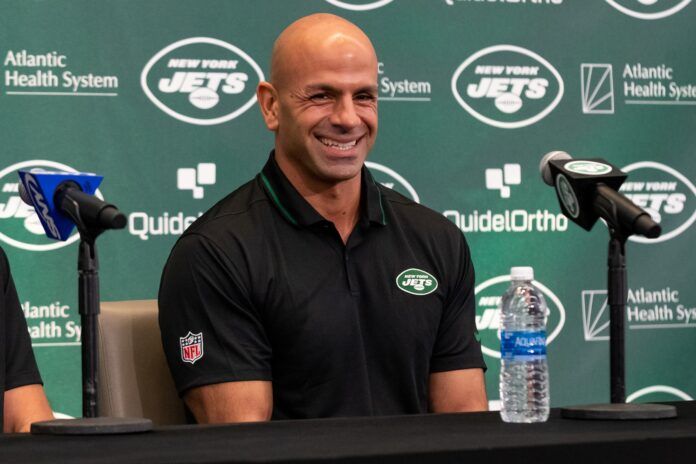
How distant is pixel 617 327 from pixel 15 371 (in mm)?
1229

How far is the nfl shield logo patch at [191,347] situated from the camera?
2619 millimetres

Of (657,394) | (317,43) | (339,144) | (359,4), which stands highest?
(359,4)

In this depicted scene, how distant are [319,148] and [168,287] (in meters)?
0.49

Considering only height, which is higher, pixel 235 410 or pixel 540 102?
pixel 540 102

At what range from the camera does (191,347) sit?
2631 millimetres

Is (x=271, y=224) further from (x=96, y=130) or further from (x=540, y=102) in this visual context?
(x=540, y=102)

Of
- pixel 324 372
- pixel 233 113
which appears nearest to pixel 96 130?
pixel 233 113

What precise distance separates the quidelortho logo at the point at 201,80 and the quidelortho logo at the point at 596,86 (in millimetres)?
1071

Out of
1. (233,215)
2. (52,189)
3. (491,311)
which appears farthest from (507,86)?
(52,189)

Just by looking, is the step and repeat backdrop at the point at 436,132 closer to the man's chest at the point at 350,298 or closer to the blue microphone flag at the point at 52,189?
the man's chest at the point at 350,298

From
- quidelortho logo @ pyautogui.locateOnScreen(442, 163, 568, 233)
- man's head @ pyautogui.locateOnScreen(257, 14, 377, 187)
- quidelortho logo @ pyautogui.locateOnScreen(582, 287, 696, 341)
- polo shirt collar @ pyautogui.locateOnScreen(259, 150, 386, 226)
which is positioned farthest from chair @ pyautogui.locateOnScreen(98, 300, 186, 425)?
quidelortho logo @ pyautogui.locateOnScreen(582, 287, 696, 341)

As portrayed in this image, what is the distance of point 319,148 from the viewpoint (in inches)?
114

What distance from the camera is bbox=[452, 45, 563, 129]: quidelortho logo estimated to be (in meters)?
3.94

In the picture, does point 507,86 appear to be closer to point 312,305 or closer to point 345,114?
point 345,114
